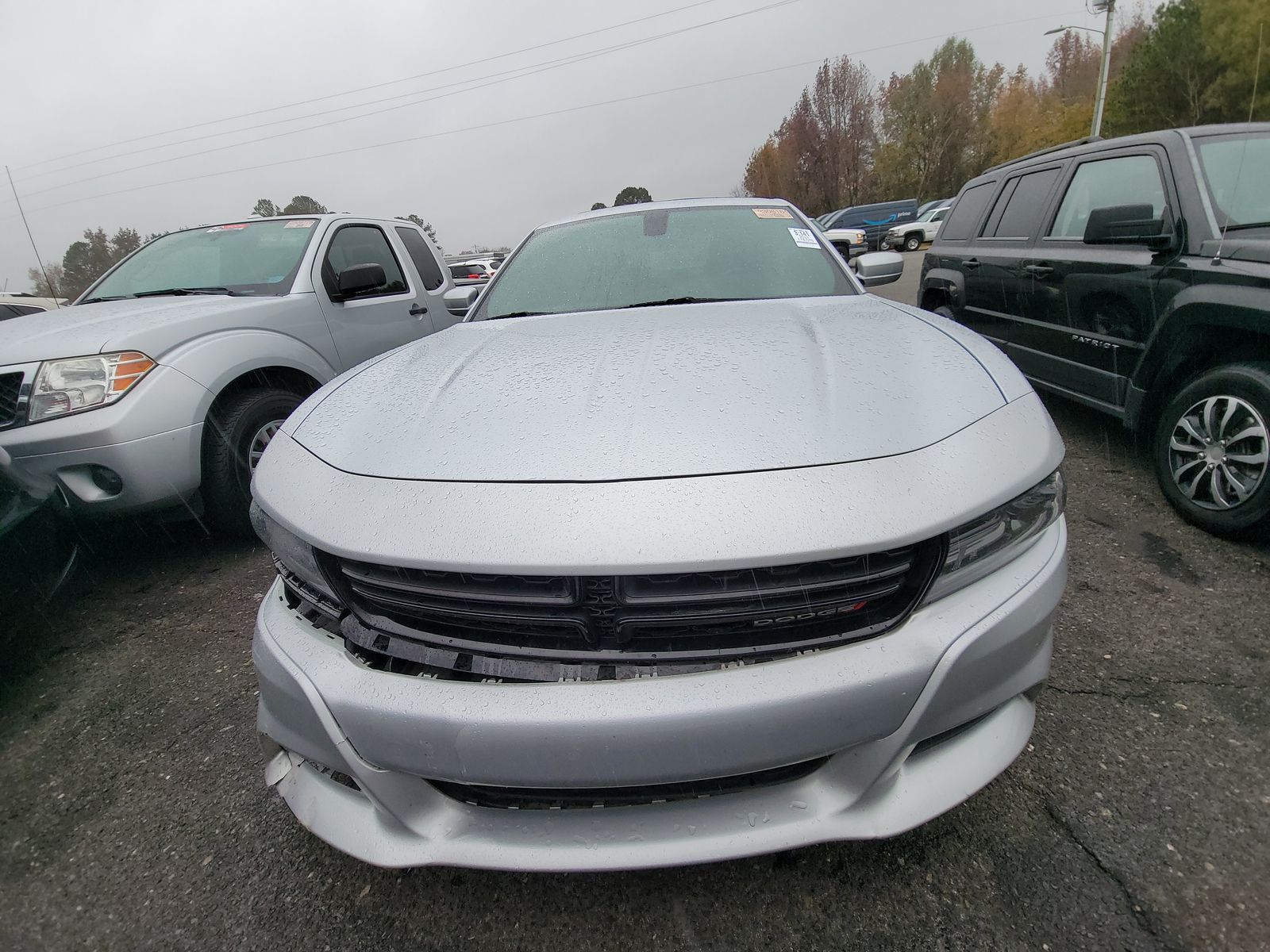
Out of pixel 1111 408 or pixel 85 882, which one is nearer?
pixel 85 882

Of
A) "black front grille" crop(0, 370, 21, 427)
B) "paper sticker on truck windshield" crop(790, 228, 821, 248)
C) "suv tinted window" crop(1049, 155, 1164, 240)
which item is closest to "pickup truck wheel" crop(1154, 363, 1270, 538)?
"suv tinted window" crop(1049, 155, 1164, 240)

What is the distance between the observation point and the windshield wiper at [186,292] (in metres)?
3.69

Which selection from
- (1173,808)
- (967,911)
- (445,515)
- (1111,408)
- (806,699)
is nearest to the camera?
(806,699)

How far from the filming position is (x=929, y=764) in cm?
119

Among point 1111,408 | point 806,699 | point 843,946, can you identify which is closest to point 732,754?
point 806,699

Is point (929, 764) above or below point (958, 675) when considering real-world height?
below

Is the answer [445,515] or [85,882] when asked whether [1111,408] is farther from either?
[85,882]

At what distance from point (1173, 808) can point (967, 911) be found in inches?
24.8

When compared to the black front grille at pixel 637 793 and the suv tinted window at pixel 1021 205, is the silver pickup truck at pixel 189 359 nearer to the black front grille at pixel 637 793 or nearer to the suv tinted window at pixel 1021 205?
the black front grille at pixel 637 793

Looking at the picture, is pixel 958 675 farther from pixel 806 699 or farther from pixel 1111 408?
pixel 1111 408

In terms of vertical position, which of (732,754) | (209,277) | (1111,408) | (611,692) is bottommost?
(1111,408)

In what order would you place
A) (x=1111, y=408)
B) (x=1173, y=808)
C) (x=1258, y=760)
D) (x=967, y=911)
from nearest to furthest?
(x=967, y=911) < (x=1173, y=808) < (x=1258, y=760) < (x=1111, y=408)

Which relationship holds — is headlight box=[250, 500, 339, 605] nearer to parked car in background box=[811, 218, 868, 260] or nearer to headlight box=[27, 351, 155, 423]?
headlight box=[27, 351, 155, 423]

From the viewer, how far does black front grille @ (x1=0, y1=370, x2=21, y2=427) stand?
277 centimetres
